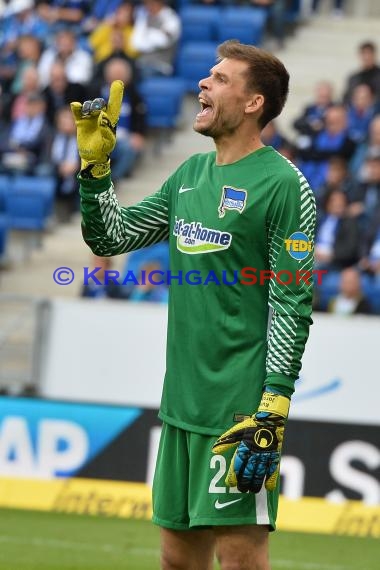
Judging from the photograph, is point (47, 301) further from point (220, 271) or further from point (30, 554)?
point (220, 271)

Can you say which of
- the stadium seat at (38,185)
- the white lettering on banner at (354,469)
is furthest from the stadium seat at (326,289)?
the stadium seat at (38,185)

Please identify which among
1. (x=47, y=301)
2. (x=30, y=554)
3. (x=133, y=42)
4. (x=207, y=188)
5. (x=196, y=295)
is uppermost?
(x=133, y=42)

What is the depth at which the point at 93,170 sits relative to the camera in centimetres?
463

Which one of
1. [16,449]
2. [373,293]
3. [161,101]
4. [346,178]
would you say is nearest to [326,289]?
[373,293]

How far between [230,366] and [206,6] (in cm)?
1331

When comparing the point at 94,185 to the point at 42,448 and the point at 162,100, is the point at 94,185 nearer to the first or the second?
the point at 42,448

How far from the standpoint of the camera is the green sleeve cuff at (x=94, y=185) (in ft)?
15.2

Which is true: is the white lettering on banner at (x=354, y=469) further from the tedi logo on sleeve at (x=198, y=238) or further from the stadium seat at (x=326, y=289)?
the tedi logo on sleeve at (x=198, y=238)

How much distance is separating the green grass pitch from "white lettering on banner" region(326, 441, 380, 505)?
1.28ft

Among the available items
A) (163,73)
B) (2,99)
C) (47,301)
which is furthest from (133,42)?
(47,301)

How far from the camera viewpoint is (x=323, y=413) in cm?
970

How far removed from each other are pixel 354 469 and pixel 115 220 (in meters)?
5.01

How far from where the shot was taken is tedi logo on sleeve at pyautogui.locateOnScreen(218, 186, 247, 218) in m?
4.50

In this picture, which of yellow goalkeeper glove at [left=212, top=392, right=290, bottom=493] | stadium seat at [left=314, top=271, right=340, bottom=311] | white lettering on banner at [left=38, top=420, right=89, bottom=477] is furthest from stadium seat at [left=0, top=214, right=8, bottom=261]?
yellow goalkeeper glove at [left=212, top=392, right=290, bottom=493]
